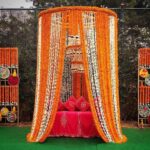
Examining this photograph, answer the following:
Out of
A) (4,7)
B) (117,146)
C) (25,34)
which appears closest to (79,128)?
(117,146)

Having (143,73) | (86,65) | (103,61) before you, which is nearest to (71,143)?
(86,65)

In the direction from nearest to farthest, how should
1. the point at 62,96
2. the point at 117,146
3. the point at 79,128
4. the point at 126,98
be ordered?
the point at 117,146, the point at 79,128, the point at 62,96, the point at 126,98

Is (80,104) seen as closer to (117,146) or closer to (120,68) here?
(117,146)

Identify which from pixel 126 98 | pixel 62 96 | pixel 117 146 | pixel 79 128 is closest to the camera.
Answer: pixel 117 146

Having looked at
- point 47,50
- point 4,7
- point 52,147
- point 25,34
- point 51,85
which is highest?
point 4,7

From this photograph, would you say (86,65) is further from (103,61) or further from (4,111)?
(4,111)

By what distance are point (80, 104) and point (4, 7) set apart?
10.8 feet

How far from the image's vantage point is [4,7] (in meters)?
8.41

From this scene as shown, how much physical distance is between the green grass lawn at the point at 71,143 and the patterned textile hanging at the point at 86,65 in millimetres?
178

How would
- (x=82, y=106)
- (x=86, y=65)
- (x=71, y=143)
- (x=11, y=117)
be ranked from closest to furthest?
(x=86, y=65) < (x=71, y=143) < (x=82, y=106) < (x=11, y=117)

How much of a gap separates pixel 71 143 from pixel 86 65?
134 centimetres

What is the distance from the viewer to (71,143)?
5.93 meters

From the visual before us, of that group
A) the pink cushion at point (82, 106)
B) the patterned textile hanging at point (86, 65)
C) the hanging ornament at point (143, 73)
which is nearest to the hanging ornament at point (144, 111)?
the hanging ornament at point (143, 73)

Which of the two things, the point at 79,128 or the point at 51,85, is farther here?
the point at 79,128
